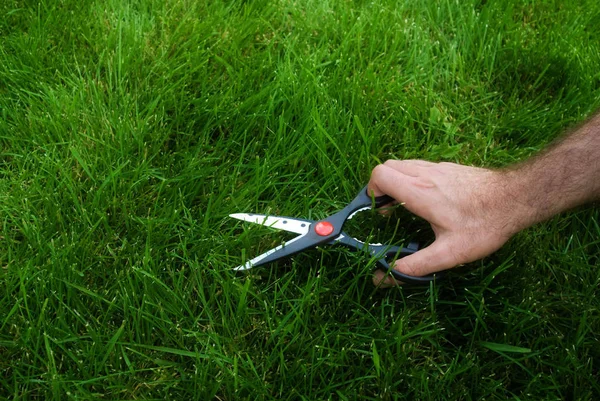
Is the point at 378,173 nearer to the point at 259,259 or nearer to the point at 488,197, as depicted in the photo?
the point at 488,197

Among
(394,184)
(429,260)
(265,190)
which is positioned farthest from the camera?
(265,190)

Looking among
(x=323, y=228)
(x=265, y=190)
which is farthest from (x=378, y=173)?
(x=265, y=190)

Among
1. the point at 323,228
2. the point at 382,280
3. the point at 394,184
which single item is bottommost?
the point at 382,280

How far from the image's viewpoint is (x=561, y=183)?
188 centimetres

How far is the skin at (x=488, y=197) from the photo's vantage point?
6.03 feet

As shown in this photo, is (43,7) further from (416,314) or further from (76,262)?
(416,314)

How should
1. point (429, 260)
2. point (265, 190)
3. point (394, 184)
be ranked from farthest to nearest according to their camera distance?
1. point (265, 190)
2. point (394, 184)
3. point (429, 260)

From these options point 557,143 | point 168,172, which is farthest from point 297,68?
point 557,143

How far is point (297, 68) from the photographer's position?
2490mm

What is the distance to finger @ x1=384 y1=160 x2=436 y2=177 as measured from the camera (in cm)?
197

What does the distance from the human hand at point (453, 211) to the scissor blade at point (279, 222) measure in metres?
0.26

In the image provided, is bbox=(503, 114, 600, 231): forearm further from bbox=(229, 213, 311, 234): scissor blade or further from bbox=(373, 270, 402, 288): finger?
bbox=(229, 213, 311, 234): scissor blade

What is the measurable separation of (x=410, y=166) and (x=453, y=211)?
222 mm

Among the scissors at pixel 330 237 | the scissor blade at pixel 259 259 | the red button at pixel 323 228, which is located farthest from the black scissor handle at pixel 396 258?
the scissor blade at pixel 259 259
